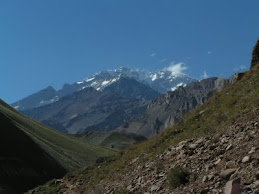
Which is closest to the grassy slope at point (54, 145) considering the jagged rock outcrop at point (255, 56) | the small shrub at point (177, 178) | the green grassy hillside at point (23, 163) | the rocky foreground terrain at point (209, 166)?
the green grassy hillside at point (23, 163)

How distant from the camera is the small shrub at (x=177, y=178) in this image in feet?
59.3

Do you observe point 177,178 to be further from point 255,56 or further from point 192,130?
point 255,56

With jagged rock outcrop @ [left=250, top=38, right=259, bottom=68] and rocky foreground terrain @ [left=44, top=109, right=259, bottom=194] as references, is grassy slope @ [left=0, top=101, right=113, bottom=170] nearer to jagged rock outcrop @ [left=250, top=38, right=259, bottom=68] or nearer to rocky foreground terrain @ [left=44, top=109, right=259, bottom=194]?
jagged rock outcrop @ [left=250, top=38, right=259, bottom=68]

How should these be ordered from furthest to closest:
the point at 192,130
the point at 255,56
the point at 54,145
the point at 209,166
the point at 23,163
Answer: the point at 54,145 → the point at 23,163 → the point at 255,56 → the point at 192,130 → the point at 209,166

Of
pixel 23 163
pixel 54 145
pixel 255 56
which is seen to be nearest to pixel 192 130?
pixel 255 56

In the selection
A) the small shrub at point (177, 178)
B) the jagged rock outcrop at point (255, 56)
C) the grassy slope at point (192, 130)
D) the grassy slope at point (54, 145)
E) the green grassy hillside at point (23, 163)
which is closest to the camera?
the small shrub at point (177, 178)

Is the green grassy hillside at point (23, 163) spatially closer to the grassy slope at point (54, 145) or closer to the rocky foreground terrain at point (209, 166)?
the grassy slope at point (54, 145)

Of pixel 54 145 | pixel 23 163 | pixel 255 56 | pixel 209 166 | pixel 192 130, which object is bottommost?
pixel 209 166

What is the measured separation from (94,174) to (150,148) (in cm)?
555

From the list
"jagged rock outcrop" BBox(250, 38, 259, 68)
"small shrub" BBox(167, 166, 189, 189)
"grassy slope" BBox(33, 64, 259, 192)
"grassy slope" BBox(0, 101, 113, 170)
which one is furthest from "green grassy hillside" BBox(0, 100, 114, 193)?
"small shrub" BBox(167, 166, 189, 189)

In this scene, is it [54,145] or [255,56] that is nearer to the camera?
[255,56]

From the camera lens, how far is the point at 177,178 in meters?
18.2

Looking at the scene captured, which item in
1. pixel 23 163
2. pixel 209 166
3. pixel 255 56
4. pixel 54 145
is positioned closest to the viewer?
pixel 209 166

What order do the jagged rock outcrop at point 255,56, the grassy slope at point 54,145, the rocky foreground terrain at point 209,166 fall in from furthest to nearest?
the grassy slope at point 54,145 → the jagged rock outcrop at point 255,56 → the rocky foreground terrain at point 209,166
